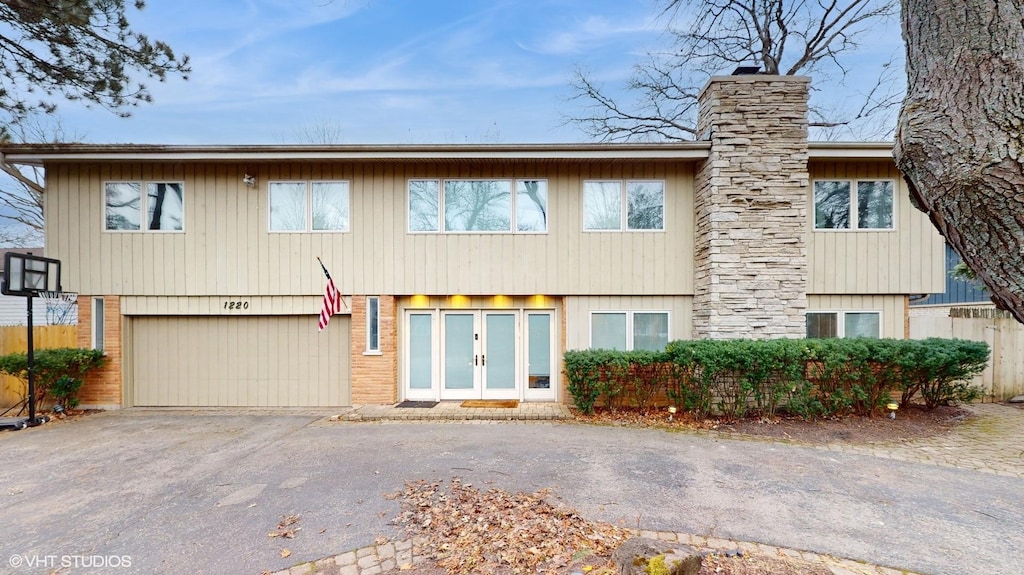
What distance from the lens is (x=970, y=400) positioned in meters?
7.02

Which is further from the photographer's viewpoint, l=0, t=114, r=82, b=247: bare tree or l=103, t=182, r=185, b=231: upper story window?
l=0, t=114, r=82, b=247: bare tree

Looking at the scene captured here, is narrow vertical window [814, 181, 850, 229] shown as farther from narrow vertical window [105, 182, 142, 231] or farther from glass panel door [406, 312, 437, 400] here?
narrow vertical window [105, 182, 142, 231]

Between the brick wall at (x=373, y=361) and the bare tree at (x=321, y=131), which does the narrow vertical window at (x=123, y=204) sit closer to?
the brick wall at (x=373, y=361)

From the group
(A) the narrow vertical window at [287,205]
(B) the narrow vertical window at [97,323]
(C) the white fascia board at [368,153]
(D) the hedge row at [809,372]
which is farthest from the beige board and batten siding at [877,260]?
(B) the narrow vertical window at [97,323]

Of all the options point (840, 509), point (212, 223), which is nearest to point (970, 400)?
point (840, 509)

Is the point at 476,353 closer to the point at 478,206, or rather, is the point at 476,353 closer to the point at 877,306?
the point at 478,206

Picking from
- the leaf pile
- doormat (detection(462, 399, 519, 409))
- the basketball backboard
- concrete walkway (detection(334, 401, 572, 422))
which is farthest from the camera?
doormat (detection(462, 399, 519, 409))

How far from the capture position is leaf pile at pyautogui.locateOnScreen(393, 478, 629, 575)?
296 centimetres

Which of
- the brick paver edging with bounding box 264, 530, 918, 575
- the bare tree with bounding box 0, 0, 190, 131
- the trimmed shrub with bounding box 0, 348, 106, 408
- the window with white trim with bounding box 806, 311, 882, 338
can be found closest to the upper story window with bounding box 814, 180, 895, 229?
the window with white trim with bounding box 806, 311, 882, 338

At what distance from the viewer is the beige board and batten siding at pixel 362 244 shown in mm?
8008

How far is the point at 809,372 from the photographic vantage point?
6.87 metres

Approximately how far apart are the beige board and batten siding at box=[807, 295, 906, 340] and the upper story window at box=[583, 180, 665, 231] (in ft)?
11.0

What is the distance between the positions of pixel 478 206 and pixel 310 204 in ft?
10.4

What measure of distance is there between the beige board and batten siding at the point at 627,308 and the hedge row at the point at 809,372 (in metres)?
1.10
